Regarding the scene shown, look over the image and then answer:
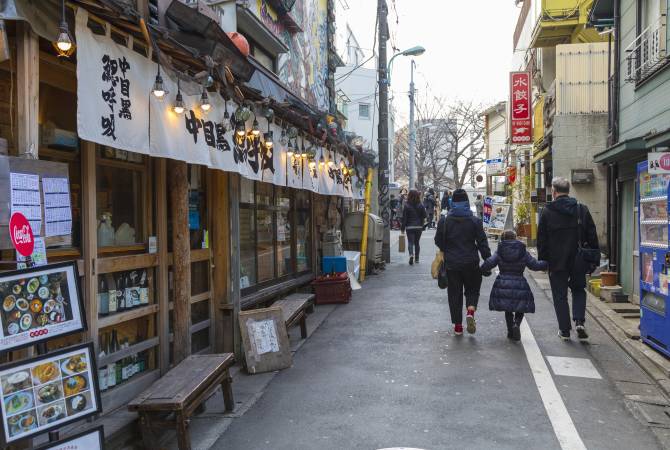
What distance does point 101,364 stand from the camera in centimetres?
504

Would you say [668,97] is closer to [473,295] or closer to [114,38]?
[473,295]

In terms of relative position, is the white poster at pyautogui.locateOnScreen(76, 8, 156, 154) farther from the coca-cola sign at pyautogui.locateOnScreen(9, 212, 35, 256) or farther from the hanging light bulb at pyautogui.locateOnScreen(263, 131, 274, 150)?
the hanging light bulb at pyautogui.locateOnScreen(263, 131, 274, 150)

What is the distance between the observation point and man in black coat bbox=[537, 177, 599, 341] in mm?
7699

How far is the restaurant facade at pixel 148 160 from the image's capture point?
13.1 ft

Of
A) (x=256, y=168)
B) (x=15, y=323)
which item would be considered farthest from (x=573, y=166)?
(x=15, y=323)

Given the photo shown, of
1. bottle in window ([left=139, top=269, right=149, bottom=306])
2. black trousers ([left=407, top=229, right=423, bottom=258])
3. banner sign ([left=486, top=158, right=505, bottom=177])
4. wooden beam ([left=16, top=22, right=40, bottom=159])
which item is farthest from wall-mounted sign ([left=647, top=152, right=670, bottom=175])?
banner sign ([left=486, top=158, right=505, bottom=177])

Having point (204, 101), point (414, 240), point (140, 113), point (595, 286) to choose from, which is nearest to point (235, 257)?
point (204, 101)

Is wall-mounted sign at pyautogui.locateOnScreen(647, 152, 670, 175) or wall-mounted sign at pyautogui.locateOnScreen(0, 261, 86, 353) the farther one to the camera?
wall-mounted sign at pyautogui.locateOnScreen(647, 152, 670, 175)

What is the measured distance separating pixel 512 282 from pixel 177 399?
16.5 ft

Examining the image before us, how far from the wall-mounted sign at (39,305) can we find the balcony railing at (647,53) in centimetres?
908

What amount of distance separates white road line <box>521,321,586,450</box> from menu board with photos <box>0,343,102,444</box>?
3.66 meters

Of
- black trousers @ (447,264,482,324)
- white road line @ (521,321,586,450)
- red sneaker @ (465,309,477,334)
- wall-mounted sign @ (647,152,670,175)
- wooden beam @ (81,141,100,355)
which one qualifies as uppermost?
wall-mounted sign @ (647,152,670,175)

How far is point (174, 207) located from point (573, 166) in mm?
14377

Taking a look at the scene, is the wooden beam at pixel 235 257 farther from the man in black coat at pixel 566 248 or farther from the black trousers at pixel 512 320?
the man in black coat at pixel 566 248
